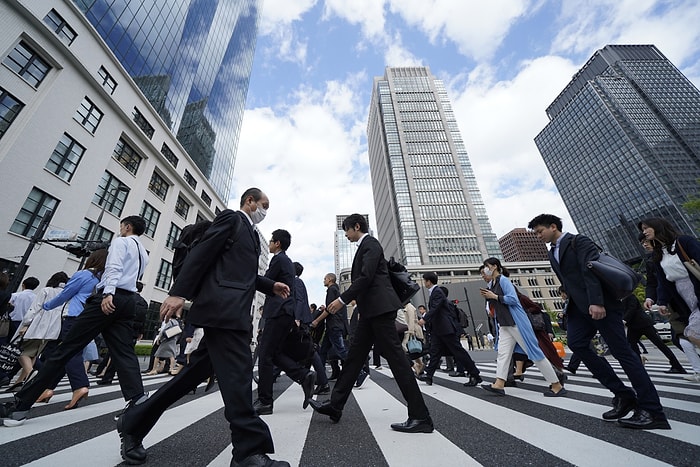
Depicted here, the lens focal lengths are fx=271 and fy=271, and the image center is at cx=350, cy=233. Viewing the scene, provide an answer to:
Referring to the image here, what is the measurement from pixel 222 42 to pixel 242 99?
8.32 metres

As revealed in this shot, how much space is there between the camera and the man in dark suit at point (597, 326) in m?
2.01

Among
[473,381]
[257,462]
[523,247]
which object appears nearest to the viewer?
[257,462]

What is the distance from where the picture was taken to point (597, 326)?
2.46 m

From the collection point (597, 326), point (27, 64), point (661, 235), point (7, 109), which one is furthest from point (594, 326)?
point (27, 64)

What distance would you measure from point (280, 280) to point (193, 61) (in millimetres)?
32493

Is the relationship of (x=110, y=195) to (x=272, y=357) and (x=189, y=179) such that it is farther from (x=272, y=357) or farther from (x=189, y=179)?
(x=272, y=357)

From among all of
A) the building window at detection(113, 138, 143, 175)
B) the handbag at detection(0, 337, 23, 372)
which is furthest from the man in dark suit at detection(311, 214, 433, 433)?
the building window at detection(113, 138, 143, 175)

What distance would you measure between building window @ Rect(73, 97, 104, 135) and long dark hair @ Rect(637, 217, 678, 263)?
22.2m

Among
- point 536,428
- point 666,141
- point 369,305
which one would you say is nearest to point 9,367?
point 369,305

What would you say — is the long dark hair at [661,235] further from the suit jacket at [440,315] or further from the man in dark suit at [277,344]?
the man in dark suit at [277,344]

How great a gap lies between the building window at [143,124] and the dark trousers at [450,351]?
2445cm

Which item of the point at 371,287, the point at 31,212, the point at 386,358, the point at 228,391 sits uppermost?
the point at 31,212

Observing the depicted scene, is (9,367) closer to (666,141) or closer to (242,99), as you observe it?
(242,99)

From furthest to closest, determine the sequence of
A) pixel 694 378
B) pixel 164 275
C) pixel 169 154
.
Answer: pixel 169 154
pixel 164 275
pixel 694 378
